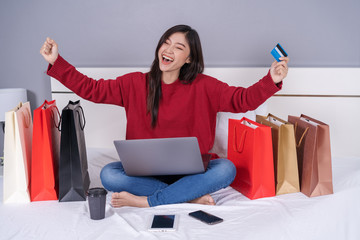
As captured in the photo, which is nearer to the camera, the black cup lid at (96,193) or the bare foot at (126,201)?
the black cup lid at (96,193)

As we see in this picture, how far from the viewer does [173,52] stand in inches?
67.2

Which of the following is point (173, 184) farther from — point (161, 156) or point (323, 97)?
point (323, 97)

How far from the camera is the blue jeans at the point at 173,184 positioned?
4.72ft

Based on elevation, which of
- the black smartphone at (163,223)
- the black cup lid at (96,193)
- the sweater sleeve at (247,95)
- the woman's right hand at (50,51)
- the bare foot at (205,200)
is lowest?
the bare foot at (205,200)

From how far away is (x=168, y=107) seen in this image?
1.74 meters

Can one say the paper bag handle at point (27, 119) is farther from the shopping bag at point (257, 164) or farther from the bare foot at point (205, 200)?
the shopping bag at point (257, 164)

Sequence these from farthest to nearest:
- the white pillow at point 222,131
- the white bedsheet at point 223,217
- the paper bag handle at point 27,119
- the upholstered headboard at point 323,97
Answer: the upholstered headboard at point 323,97, the white pillow at point 222,131, the paper bag handle at point 27,119, the white bedsheet at point 223,217

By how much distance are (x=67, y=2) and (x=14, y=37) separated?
43 centimetres

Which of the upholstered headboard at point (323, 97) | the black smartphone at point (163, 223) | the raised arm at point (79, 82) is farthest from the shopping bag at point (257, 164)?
the raised arm at point (79, 82)

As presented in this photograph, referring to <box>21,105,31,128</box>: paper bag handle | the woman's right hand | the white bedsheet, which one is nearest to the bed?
the white bedsheet

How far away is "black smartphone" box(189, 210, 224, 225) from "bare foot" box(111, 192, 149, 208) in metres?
0.21

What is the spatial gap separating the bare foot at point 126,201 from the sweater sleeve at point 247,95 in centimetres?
64

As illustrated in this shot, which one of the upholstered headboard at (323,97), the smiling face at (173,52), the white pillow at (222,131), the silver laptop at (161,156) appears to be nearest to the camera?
the silver laptop at (161,156)

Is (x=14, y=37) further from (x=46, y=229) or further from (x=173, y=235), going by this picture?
(x=173, y=235)
